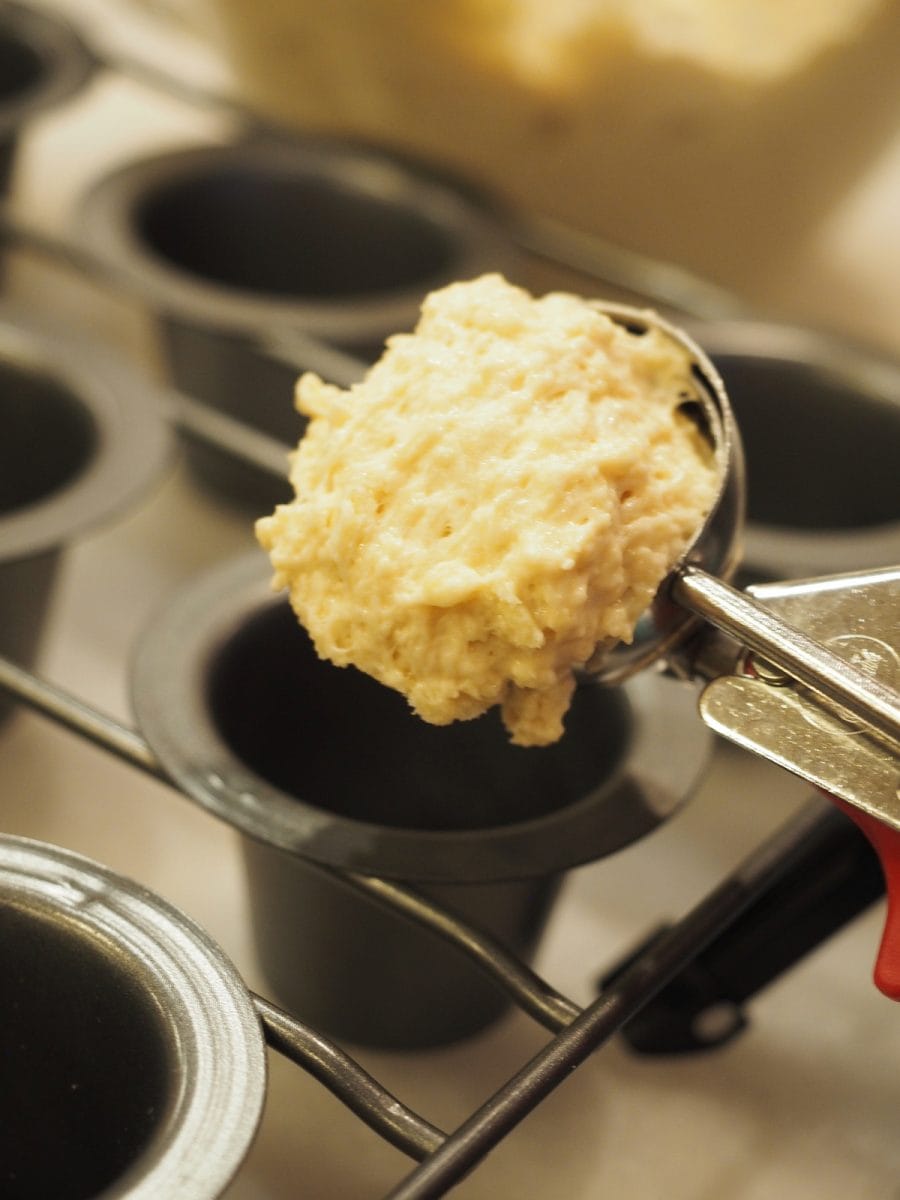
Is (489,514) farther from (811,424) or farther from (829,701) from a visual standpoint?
(811,424)

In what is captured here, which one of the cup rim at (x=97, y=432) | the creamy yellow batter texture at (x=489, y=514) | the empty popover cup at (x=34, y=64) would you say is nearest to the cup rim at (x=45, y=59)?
the empty popover cup at (x=34, y=64)

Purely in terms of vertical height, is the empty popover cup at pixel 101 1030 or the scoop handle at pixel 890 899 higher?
the scoop handle at pixel 890 899

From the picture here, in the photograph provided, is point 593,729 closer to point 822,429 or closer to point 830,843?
point 830,843

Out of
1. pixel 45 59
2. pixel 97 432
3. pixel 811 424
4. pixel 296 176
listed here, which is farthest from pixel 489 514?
pixel 45 59

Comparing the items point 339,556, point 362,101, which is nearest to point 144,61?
point 362,101

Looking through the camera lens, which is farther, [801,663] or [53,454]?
[53,454]

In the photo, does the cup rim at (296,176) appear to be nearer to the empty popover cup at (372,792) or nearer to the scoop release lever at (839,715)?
the empty popover cup at (372,792)
